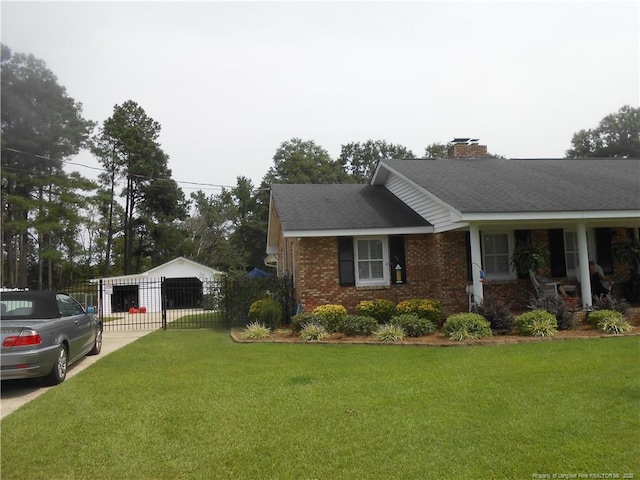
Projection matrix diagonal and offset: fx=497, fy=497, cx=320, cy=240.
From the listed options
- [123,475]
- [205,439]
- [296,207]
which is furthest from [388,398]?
[296,207]

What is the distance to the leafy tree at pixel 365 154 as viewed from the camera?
5322 cm

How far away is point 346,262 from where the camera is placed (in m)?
14.5

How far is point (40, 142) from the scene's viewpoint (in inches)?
1255

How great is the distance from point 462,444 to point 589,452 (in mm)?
1060

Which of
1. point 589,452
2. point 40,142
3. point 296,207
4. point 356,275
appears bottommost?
point 589,452

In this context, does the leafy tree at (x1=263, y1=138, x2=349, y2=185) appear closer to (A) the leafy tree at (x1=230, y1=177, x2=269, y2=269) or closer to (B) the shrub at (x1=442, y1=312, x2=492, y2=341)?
(A) the leafy tree at (x1=230, y1=177, x2=269, y2=269)

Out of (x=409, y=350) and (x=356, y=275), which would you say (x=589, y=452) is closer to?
(x=409, y=350)

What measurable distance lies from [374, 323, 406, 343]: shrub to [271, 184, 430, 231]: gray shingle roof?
3.74 m

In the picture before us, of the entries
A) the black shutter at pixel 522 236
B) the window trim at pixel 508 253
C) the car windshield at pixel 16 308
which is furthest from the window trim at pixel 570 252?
the car windshield at pixel 16 308

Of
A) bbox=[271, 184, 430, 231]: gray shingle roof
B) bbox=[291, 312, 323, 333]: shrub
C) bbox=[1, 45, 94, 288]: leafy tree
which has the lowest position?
bbox=[291, 312, 323, 333]: shrub

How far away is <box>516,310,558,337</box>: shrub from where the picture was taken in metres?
10.8

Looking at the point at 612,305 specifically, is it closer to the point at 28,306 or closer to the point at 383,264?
the point at 383,264

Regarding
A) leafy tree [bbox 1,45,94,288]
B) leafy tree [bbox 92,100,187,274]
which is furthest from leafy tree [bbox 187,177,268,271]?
leafy tree [bbox 1,45,94,288]

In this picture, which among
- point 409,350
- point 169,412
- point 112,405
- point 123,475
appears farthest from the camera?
point 409,350
